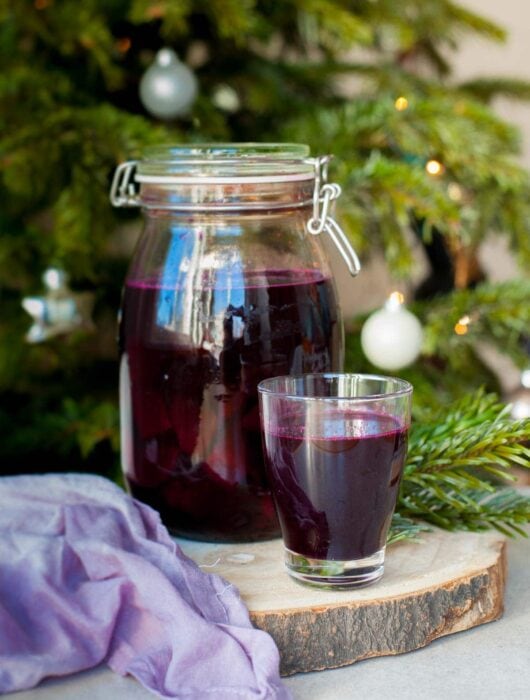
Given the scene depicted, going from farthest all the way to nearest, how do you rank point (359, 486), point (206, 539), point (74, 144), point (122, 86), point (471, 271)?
point (471, 271)
point (122, 86)
point (74, 144)
point (206, 539)
point (359, 486)

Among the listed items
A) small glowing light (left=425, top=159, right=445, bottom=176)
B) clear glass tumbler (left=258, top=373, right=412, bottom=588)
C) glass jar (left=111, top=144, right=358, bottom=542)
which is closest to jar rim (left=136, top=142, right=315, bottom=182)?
glass jar (left=111, top=144, right=358, bottom=542)

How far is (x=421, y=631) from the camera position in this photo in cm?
69

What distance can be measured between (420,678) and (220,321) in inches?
10.7

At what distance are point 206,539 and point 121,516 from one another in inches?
2.6

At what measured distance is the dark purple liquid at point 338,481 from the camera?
0.66 metres

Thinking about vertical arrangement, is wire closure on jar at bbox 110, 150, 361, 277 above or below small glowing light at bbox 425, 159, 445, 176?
below

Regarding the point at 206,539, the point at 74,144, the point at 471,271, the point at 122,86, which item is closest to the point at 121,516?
the point at 206,539

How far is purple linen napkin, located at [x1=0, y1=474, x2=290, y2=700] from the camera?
63 cm

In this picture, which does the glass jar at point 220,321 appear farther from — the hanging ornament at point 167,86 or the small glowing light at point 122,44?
the small glowing light at point 122,44

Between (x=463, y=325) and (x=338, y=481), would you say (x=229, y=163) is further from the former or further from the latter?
(x=463, y=325)

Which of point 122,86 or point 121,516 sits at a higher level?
point 122,86

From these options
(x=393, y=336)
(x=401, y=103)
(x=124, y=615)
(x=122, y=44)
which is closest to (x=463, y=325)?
(x=393, y=336)

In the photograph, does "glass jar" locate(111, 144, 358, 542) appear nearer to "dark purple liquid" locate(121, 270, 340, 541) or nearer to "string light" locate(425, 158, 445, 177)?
"dark purple liquid" locate(121, 270, 340, 541)

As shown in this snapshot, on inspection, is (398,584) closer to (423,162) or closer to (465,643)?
(465,643)
